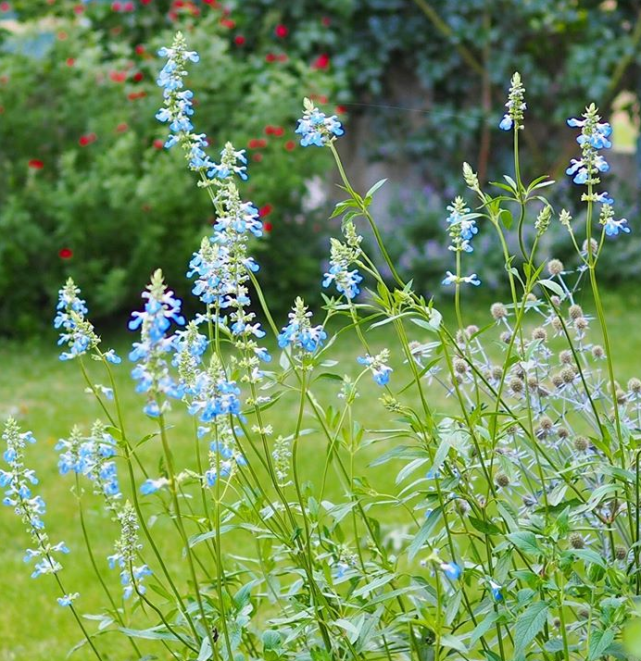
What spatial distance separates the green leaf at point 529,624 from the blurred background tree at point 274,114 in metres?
5.08

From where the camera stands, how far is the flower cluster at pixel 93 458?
2.00 metres

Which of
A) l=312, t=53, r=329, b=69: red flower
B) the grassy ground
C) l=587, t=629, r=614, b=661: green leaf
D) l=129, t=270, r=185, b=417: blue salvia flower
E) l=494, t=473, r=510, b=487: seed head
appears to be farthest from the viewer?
l=312, t=53, r=329, b=69: red flower

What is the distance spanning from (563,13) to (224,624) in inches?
287

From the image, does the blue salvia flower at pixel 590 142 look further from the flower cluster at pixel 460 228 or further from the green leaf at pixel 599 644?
the green leaf at pixel 599 644

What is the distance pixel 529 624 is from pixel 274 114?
5.69 m

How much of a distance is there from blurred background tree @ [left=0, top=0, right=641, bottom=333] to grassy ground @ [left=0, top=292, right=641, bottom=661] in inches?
24.2

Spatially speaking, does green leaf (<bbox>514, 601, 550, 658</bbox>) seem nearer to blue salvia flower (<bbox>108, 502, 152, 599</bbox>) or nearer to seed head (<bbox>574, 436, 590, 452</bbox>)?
seed head (<bbox>574, 436, 590, 452</bbox>)

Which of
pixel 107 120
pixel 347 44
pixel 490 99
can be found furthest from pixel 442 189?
pixel 107 120

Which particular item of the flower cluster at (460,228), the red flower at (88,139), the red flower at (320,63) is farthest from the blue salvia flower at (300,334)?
the red flower at (320,63)

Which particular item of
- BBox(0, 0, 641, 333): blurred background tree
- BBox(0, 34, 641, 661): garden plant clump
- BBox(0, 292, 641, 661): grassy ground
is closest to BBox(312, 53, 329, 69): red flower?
BBox(0, 0, 641, 333): blurred background tree

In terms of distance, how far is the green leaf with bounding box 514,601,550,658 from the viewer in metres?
1.75

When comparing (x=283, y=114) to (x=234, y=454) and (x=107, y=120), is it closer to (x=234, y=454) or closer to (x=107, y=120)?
(x=107, y=120)

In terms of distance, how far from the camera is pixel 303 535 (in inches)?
79.7

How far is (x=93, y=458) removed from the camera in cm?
208
